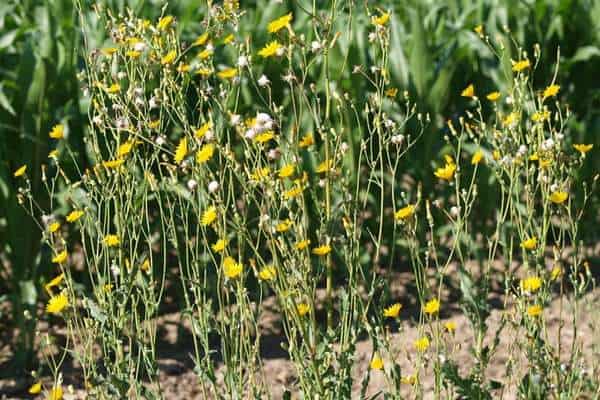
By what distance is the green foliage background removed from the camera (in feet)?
12.0

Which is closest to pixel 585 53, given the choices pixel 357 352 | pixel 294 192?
pixel 357 352

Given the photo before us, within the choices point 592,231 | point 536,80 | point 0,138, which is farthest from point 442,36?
point 0,138

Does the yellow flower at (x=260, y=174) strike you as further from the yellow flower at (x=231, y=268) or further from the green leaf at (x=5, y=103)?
the green leaf at (x=5, y=103)

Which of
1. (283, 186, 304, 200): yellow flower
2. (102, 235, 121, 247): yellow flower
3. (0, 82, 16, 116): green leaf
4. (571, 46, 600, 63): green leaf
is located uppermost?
(571, 46, 600, 63): green leaf

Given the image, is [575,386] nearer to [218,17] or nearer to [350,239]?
[350,239]

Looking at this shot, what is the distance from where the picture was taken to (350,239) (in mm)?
2330

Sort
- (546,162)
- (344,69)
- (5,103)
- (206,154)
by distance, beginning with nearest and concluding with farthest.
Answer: (206,154)
(546,162)
(344,69)
(5,103)

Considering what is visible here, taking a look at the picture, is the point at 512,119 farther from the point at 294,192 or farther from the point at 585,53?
the point at 585,53

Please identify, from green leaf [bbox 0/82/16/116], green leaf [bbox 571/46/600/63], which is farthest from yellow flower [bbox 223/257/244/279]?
green leaf [bbox 571/46/600/63]

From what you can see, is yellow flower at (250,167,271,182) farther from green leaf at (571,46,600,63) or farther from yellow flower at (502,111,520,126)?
green leaf at (571,46,600,63)

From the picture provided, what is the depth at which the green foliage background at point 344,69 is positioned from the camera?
3648 millimetres

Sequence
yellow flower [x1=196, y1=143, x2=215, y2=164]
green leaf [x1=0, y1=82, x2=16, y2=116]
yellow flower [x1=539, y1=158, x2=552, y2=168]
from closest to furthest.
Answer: yellow flower [x1=196, y1=143, x2=215, y2=164]
yellow flower [x1=539, y1=158, x2=552, y2=168]
green leaf [x1=0, y1=82, x2=16, y2=116]

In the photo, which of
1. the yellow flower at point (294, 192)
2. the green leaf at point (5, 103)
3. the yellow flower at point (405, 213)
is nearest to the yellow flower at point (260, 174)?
the yellow flower at point (294, 192)

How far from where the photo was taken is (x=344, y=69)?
3432 mm
